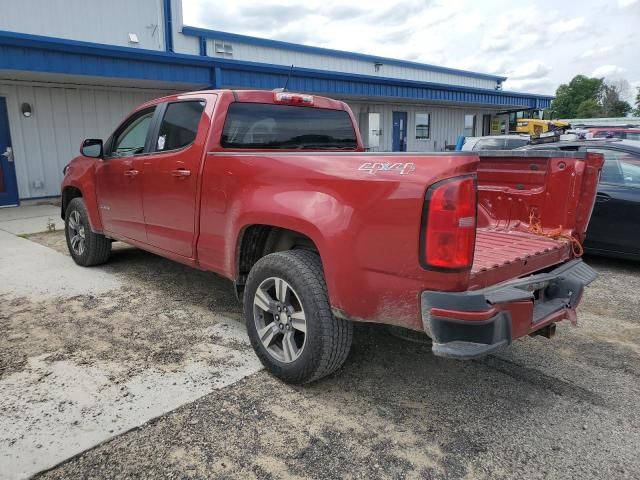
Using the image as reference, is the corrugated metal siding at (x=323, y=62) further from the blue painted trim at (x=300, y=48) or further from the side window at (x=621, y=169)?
the side window at (x=621, y=169)

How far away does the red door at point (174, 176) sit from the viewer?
393 centimetres

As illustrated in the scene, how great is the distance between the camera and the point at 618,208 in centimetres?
593

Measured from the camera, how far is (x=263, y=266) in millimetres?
3230

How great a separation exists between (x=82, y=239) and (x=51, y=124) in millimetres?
7134

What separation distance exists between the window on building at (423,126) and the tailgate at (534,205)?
58.5ft

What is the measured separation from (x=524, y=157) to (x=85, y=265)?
16.4ft

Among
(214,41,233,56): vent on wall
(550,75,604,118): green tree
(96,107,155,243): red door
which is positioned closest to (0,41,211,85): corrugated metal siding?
(96,107,155,243): red door

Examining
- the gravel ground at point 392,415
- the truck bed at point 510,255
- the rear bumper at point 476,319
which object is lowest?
the gravel ground at point 392,415

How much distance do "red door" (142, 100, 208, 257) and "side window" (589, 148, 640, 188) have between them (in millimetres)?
4806

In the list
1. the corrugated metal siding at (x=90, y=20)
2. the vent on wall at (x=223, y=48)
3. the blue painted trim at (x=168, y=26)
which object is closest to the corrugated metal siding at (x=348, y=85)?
the corrugated metal siding at (x=90, y=20)

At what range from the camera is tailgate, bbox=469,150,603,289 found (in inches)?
129

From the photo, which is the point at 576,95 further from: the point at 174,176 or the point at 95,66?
the point at 174,176

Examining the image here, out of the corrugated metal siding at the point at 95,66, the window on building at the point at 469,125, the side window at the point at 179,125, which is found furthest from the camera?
the window on building at the point at 469,125

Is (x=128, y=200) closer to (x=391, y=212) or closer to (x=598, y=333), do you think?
(x=391, y=212)
